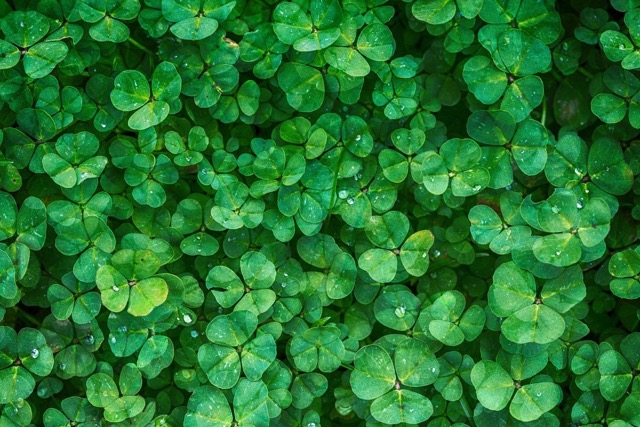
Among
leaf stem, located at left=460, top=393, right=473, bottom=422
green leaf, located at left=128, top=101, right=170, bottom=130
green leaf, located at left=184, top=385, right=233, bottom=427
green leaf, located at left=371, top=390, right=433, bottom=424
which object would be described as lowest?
leaf stem, located at left=460, top=393, right=473, bottom=422

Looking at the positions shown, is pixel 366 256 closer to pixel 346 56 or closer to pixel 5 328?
pixel 346 56

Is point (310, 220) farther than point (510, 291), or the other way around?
point (310, 220)

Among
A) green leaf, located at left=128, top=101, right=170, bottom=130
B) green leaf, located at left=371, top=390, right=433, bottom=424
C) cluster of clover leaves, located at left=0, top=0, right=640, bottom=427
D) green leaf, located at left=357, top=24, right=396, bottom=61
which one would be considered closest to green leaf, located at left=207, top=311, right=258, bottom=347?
cluster of clover leaves, located at left=0, top=0, right=640, bottom=427

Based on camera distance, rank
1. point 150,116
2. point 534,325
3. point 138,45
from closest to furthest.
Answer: point 534,325 → point 150,116 → point 138,45

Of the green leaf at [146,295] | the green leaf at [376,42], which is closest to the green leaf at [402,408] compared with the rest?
the green leaf at [146,295]

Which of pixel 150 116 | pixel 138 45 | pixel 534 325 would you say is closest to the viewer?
pixel 534 325

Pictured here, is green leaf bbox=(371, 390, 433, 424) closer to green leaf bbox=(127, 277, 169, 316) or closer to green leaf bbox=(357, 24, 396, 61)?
green leaf bbox=(127, 277, 169, 316)

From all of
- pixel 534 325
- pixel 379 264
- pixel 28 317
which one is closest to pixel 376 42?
pixel 379 264

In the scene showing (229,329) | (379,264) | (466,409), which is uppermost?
(379,264)

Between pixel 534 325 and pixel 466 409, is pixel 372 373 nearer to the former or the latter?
pixel 466 409

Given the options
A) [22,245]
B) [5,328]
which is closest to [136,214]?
[22,245]
